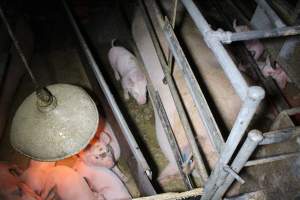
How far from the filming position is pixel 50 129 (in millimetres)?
1543

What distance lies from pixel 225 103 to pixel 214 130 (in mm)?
1868

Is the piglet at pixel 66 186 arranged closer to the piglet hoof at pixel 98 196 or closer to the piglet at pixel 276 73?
the piglet hoof at pixel 98 196

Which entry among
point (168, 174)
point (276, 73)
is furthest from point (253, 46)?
point (168, 174)

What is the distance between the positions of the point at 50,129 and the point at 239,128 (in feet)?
3.72

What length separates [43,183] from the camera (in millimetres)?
3504

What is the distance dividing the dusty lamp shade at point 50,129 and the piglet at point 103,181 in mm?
2198

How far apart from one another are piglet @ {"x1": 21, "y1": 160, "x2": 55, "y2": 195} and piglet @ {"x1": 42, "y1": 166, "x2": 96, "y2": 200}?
0.19ft

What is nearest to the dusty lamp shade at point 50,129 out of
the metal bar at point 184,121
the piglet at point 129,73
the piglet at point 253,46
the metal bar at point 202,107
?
the metal bar at point 202,107

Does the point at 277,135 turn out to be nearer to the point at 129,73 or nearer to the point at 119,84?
the point at 129,73

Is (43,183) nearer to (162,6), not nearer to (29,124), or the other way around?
(29,124)


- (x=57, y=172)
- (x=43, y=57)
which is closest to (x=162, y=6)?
(x=43, y=57)

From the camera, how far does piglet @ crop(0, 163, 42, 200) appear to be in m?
2.92

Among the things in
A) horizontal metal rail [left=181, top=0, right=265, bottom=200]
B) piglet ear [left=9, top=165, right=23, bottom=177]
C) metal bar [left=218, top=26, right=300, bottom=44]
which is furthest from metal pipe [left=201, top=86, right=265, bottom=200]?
piglet ear [left=9, top=165, right=23, bottom=177]

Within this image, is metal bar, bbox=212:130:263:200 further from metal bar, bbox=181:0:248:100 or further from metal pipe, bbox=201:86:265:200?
metal bar, bbox=181:0:248:100
